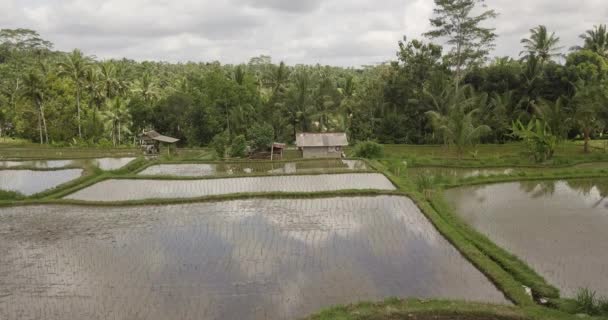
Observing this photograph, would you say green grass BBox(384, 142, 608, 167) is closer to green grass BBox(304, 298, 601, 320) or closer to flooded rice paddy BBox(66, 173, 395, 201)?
flooded rice paddy BBox(66, 173, 395, 201)

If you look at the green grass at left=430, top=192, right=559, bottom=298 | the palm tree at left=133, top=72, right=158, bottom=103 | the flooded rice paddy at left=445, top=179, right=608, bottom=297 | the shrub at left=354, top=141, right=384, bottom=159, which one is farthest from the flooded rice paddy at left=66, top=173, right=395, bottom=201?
the palm tree at left=133, top=72, right=158, bottom=103

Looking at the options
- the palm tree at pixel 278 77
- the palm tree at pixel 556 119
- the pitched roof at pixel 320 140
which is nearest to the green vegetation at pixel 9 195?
the pitched roof at pixel 320 140

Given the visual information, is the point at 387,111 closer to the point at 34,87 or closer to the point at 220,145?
the point at 220,145

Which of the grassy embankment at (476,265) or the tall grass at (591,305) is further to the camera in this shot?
the grassy embankment at (476,265)

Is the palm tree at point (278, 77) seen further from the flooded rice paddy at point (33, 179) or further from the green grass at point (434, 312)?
the green grass at point (434, 312)

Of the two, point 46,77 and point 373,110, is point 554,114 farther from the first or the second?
point 46,77

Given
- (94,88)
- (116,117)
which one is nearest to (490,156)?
(116,117)
